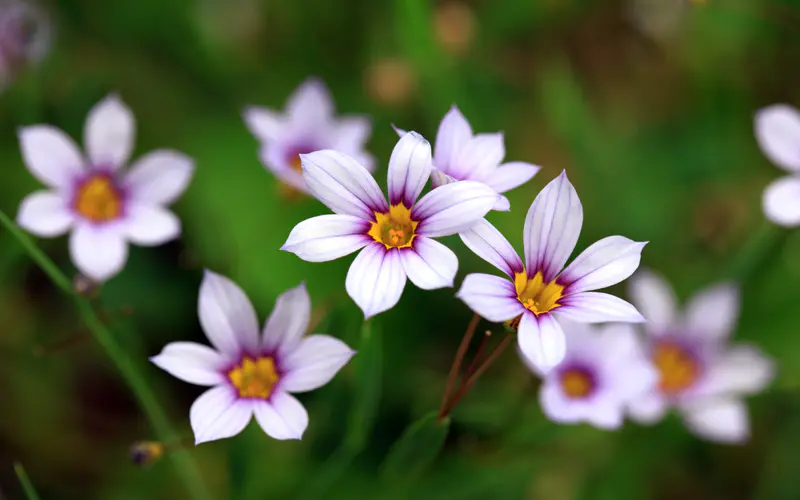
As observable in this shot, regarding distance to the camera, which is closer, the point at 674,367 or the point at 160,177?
the point at 160,177

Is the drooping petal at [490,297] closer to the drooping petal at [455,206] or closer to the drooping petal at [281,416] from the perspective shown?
the drooping petal at [455,206]

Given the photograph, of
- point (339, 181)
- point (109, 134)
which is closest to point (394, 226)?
point (339, 181)

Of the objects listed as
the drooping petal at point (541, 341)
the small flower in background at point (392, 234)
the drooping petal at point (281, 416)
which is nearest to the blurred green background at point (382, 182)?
the drooping petal at point (281, 416)

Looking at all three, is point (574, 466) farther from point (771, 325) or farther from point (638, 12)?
point (638, 12)


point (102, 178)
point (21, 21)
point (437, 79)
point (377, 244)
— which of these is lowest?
point (377, 244)

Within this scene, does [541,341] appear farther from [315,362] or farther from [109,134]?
[109,134]

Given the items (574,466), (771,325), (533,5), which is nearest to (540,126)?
(533,5)

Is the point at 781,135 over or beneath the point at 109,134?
beneath
